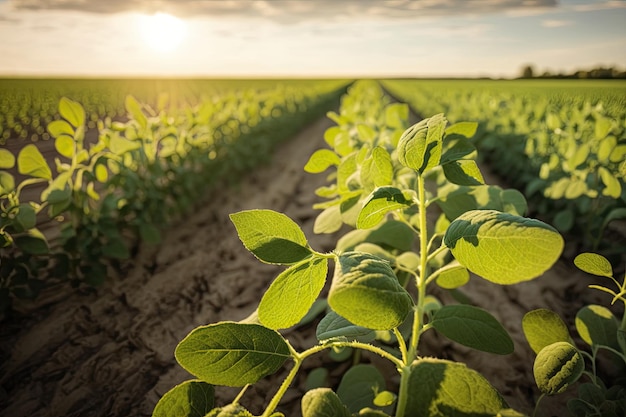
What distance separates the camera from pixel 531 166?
18.1ft

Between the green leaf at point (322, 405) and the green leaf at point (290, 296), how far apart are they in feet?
0.42

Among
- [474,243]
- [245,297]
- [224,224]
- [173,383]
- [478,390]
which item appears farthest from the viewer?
[224,224]

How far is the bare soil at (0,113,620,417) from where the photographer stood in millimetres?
2203

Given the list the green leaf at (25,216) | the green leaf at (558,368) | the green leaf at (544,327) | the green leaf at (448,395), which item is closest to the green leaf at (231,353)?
the green leaf at (448,395)

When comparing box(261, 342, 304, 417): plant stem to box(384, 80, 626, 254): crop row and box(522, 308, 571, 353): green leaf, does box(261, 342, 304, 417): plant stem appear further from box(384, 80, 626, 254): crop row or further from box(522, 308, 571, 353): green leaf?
box(384, 80, 626, 254): crop row

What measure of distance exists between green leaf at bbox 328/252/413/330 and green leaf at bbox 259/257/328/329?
0.09 m

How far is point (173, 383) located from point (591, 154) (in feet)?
13.6

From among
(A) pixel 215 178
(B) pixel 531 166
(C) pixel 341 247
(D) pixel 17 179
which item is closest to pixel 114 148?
(C) pixel 341 247

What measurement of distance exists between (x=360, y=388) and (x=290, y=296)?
98 cm

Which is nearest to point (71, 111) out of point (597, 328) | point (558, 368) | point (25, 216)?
point (25, 216)

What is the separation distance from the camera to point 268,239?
757 millimetres

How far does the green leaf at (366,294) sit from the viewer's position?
0.60 meters

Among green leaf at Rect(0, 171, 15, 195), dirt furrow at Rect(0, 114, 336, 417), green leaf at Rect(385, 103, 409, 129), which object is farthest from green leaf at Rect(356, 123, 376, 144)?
green leaf at Rect(0, 171, 15, 195)

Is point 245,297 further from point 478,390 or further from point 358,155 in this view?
point 478,390
